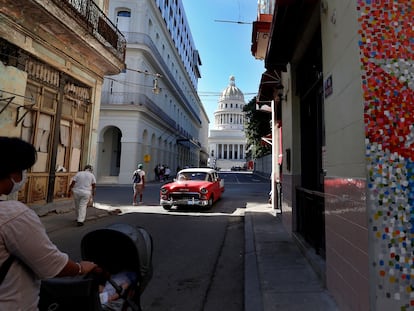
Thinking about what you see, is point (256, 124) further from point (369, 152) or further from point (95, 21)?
point (369, 152)

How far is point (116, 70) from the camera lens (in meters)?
12.0

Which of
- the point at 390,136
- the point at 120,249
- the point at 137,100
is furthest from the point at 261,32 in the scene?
the point at 137,100

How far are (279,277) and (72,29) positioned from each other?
9.01m

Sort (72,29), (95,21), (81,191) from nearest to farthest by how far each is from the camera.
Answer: (81,191) < (72,29) < (95,21)

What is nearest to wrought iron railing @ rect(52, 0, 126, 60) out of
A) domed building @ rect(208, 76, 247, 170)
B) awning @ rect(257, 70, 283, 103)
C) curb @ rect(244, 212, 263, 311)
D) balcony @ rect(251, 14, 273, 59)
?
balcony @ rect(251, 14, 273, 59)

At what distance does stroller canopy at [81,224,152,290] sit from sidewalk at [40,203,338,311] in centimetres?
165

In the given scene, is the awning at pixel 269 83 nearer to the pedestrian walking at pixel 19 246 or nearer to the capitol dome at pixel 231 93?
the pedestrian walking at pixel 19 246

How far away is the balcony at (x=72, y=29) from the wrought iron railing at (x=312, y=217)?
26.8ft

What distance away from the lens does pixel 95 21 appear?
10.2m

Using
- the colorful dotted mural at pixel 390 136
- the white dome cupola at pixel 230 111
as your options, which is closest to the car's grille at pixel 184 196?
the colorful dotted mural at pixel 390 136

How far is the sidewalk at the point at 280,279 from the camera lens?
10.3ft

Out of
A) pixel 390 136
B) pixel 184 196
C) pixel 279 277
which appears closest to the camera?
pixel 390 136

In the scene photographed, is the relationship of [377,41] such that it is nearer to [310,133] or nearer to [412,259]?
[412,259]

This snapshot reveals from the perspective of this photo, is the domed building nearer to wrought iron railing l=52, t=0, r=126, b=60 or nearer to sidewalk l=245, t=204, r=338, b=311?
wrought iron railing l=52, t=0, r=126, b=60
